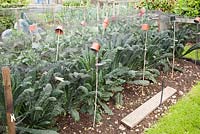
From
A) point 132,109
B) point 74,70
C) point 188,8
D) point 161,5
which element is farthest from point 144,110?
point 161,5

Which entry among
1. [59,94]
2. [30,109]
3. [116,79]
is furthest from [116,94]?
[30,109]

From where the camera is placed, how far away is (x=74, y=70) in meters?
3.24

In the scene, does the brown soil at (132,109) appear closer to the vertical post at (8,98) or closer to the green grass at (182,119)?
the green grass at (182,119)

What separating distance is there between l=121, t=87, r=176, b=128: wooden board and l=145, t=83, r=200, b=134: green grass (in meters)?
0.17

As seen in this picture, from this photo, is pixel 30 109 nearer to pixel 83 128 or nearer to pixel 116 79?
pixel 83 128

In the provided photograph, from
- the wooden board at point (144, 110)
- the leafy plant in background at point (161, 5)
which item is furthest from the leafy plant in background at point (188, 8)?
the wooden board at point (144, 110)

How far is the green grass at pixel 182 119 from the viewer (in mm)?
3176

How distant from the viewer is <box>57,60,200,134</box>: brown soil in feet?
10.0

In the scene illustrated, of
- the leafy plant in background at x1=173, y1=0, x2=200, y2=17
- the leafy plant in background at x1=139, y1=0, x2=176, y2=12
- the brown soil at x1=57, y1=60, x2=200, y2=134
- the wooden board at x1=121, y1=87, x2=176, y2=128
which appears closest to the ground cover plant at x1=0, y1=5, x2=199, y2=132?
the brown soil at x1=57, y1=60, x2=200, y2=134

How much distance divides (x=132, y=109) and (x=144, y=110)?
15 centimetres

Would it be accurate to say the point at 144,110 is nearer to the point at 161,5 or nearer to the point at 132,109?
the point at 132,109

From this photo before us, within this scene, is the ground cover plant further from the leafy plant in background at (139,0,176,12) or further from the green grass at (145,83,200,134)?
the leafy plant in background at (139,0,176,12)

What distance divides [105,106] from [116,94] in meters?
0.34

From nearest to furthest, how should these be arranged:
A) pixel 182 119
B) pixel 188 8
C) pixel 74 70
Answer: pixel 74 70 < pixel 182 119 < pixel 188 8
